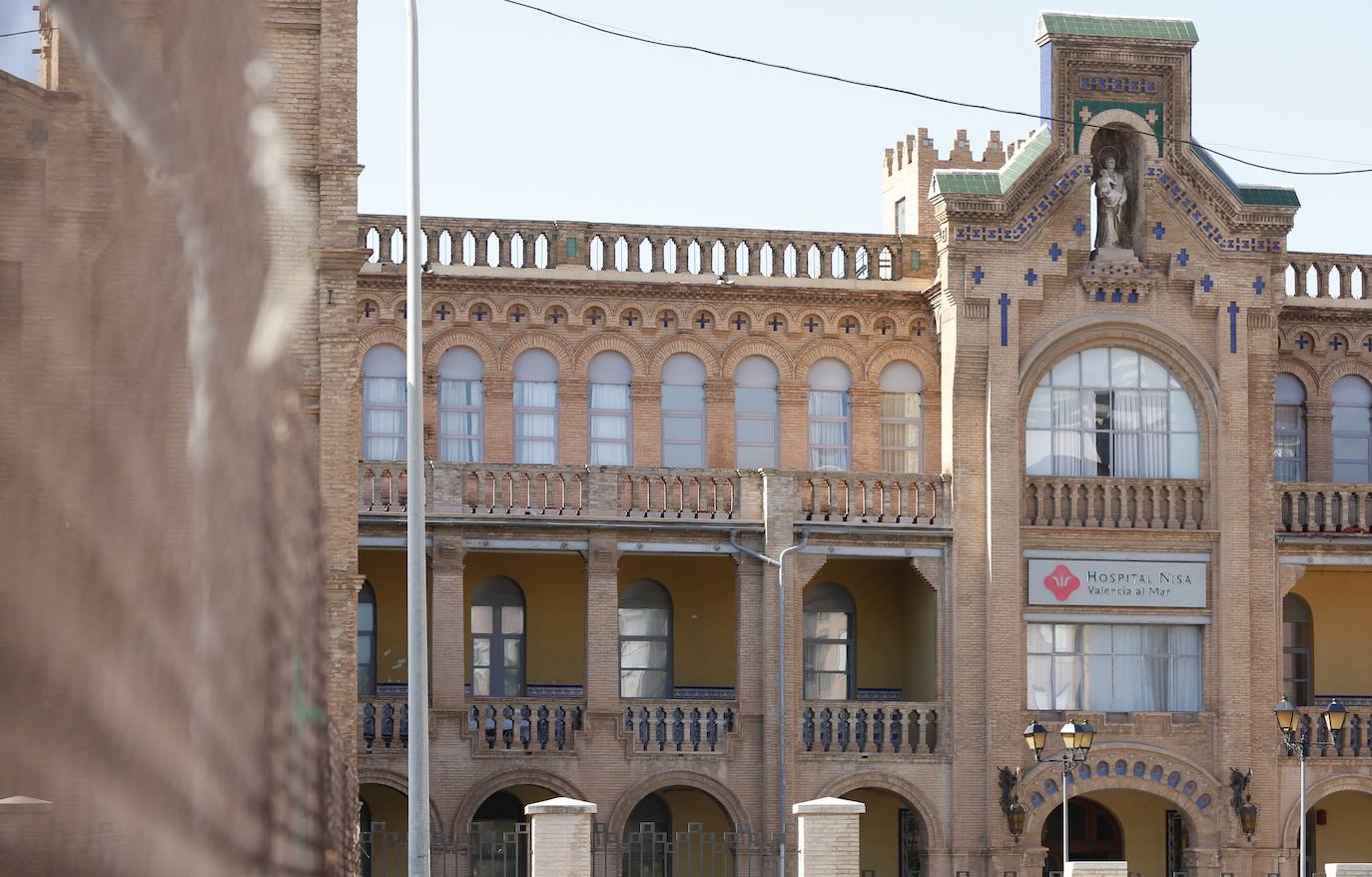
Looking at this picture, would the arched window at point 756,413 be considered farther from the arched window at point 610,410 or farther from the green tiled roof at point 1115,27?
the green tiled roof at point 1115,27

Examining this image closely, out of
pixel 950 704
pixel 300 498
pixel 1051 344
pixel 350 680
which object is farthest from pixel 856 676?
pixel 300 498

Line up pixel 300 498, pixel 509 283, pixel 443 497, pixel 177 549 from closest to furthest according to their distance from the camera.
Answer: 1. pixel 177 549
2. pixel 300 498
3. pixel 443 497
4. pixel 509 283

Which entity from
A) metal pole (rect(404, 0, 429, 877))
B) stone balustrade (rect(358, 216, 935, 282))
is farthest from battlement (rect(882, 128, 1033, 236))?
metal pole (rect(404, 0, 429, 877))

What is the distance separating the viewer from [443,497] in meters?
32.7

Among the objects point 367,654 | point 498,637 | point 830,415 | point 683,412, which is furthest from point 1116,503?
point 367,654

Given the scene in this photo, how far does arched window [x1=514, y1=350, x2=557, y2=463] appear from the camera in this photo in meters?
35.2

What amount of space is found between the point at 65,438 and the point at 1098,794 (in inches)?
1439

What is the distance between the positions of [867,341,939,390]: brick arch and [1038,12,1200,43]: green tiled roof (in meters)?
5.76

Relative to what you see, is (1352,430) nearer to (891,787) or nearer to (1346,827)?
(1346,827)

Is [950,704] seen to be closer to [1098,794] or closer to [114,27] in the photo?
[1098,794]

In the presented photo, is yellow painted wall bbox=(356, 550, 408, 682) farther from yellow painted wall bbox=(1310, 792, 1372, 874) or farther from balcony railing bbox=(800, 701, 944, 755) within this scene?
yellow painted wall bbox=(1310, 792, 1372, 874)

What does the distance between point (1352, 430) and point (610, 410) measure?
13272 mm

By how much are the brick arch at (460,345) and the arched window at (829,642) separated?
6762 mm

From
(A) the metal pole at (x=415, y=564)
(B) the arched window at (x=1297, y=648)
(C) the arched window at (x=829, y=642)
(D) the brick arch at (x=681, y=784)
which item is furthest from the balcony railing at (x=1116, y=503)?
(A) the metal pole at (x=415, y=564)
